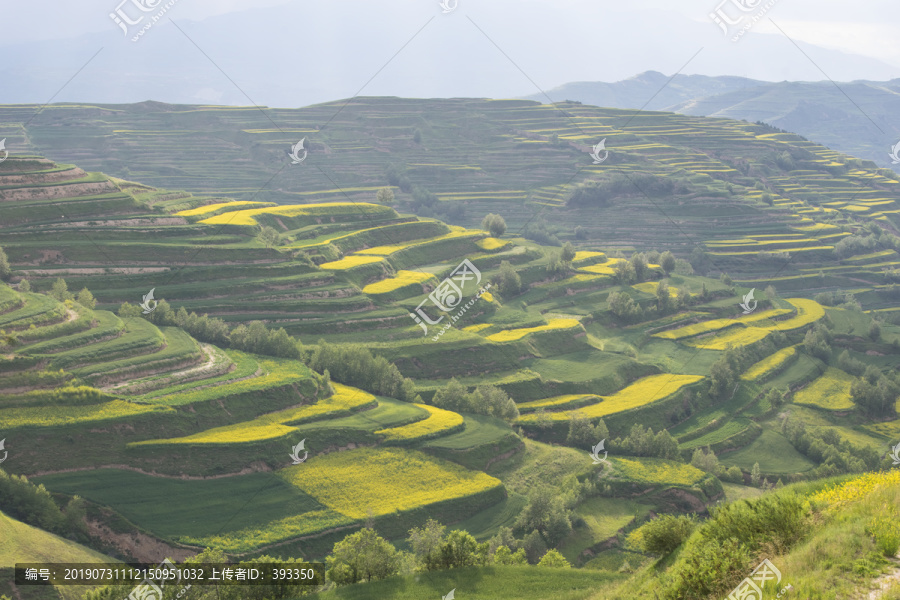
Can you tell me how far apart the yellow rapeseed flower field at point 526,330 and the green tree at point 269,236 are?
88.2 ft

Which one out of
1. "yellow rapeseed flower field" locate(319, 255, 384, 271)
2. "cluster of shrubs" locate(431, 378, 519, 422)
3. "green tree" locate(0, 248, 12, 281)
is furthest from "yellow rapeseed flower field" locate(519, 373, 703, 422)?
"green tree" locate(0, 248, 12, 281)

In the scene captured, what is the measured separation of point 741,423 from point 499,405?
26178mm

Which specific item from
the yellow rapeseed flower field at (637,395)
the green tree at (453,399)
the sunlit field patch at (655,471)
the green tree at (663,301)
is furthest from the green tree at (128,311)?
the green tree at (663,301)

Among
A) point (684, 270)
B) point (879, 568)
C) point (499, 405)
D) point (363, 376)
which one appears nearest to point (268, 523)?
point (363, 376)

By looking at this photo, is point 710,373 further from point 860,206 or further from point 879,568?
point 860,206

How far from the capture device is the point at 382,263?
82.1m

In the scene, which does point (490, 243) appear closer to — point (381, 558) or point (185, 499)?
point (185, 499)

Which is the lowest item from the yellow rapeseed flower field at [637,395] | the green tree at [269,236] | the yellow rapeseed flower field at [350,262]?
the yellow rapeseed flower field at [637,395]

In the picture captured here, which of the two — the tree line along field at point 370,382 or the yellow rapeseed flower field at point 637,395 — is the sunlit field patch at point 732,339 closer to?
the tree line along field at point 370,382

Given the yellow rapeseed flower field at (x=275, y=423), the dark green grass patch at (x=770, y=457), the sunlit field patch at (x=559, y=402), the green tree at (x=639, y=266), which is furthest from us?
the green tree at (x=639, y=266)

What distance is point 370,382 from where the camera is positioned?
6088 cm

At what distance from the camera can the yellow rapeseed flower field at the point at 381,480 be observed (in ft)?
145

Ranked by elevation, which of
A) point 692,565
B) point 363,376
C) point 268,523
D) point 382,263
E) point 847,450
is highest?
point 382,263

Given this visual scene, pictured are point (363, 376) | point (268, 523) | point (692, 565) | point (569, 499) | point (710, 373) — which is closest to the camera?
point (692, 565)
